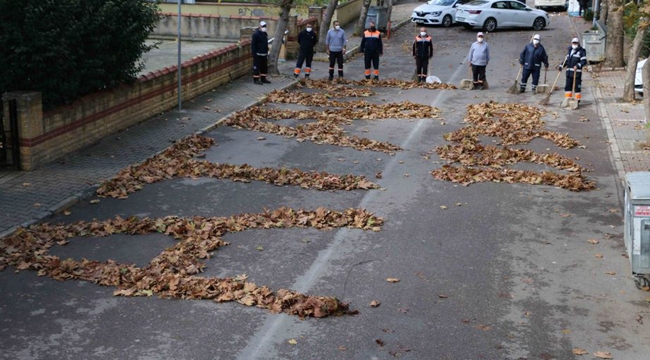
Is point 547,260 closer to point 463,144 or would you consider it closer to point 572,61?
point 463,144

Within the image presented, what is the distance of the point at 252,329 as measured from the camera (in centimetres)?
932

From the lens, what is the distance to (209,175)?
15734mm

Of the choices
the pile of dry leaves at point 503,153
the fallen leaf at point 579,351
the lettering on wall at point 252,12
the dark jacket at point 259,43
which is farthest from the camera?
the lettering on wall at point 252,12

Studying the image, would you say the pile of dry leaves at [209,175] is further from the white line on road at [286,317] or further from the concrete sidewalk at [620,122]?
the concrete sidewalk at [620,122]

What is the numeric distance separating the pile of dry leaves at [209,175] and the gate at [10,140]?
178 cm

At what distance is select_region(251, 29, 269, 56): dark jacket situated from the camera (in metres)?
25.4

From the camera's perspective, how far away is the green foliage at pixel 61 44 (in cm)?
1605

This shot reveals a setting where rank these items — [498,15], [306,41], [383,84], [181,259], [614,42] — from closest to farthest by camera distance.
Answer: [181,259], [383,84], [306,41], [614,42], [498,15]

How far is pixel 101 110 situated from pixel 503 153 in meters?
7.88

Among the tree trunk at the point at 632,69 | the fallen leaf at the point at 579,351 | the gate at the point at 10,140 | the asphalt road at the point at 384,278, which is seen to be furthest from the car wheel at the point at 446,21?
the fallen leaf at the point at 579,351

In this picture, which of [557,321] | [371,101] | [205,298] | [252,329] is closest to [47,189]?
[205,298]

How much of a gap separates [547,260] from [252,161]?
685cm

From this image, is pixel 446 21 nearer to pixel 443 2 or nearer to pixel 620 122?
pixel 443 2

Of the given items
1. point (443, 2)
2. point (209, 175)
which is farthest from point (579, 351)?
point (443, 2)
